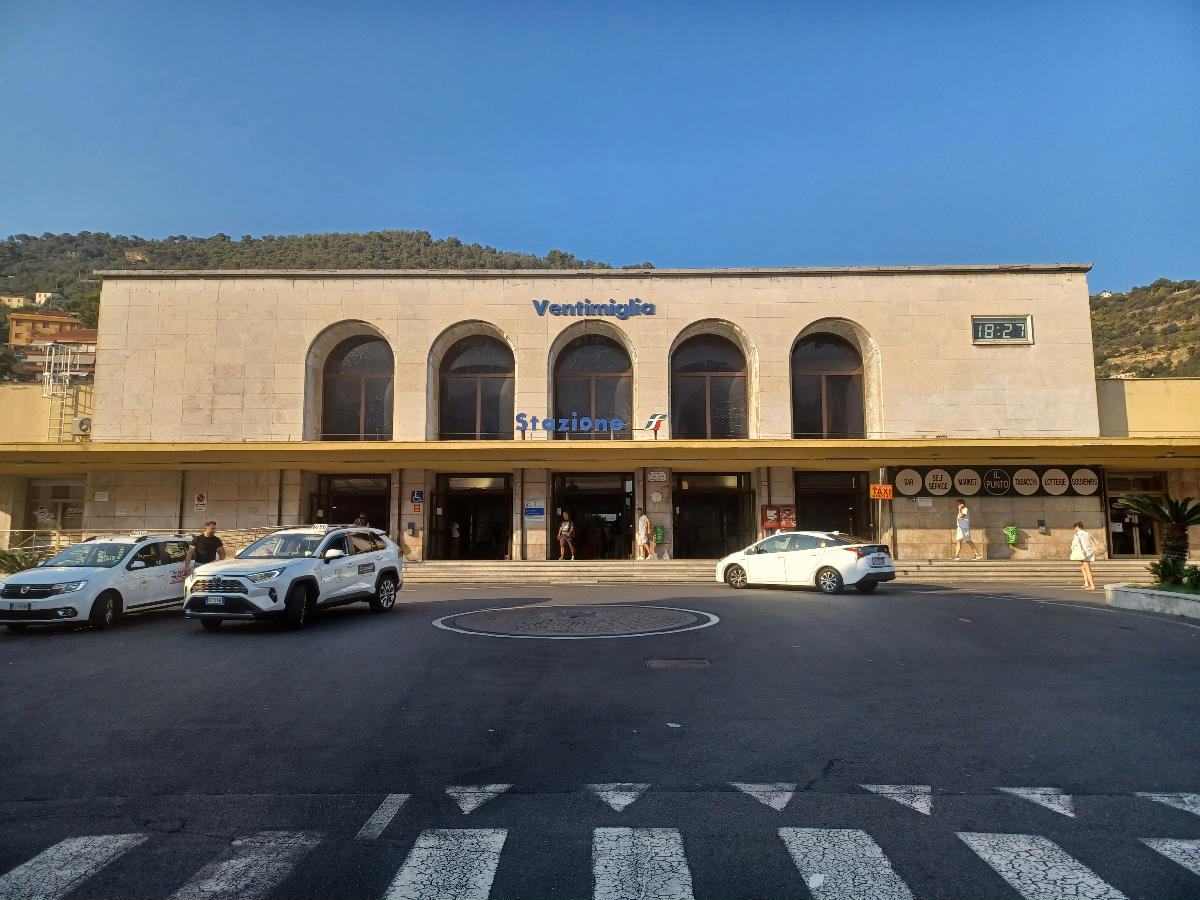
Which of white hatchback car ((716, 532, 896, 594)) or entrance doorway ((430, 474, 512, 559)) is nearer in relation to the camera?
white hatchback car ((716, 532, 896, 594))

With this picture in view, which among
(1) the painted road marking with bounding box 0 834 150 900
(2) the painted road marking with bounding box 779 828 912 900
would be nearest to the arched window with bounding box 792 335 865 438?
(2) the painted road marking with bounding box 779 828 912 900

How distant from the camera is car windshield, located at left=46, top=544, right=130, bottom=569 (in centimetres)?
1344

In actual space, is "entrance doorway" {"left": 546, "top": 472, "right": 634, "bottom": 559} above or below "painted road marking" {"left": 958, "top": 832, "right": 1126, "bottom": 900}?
above

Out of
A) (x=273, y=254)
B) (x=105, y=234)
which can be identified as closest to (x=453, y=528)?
(x=273, y=254)

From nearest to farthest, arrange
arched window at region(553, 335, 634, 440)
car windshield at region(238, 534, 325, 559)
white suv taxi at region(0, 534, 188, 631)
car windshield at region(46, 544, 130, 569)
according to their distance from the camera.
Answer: white suv taxi at region(0, 534, 188, 631) < car windshield at region(238, 534, 325, 559) < car windshield at region(46, 544, 130, 569) < arched window at region(553, 335, 634, 440)

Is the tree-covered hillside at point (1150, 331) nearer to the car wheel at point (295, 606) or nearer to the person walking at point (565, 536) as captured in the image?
the person walking at point (565, 536)

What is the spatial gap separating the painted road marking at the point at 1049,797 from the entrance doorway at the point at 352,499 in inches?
1018

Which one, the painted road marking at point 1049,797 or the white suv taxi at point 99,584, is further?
the white suv taxi at point 99,584

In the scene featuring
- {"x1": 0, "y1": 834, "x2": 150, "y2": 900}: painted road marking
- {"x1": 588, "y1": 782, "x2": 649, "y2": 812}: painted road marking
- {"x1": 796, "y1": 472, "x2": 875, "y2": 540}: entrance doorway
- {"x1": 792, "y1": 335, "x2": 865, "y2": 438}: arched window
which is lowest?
{"x1": 0, "y1": 834, "x2": 150, "y2": 900}: painted road marking

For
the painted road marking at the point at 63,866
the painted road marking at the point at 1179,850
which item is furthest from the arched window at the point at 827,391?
the painted road marking at the point at 63,866

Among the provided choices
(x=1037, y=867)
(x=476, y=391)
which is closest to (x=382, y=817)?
(x=1037, y=867)

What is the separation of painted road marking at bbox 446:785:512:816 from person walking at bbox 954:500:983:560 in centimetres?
2437

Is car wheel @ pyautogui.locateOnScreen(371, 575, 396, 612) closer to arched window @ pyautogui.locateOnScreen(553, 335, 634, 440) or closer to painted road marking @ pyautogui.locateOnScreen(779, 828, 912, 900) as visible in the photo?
painted road marking @ pyautogui.locateOnScreen(779, 828, 912, 900)

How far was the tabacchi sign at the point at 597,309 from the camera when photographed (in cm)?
2873
